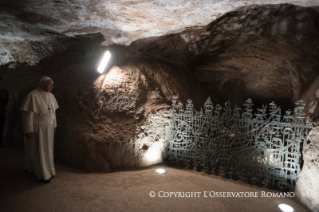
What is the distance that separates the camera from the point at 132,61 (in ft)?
18.9

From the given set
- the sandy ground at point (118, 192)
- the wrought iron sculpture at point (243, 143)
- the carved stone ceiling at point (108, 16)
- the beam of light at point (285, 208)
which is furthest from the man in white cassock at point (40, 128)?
the beam of light at point (285, 208)

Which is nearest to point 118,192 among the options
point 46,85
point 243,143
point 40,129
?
point 40,129

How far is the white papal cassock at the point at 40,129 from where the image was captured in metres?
3.47

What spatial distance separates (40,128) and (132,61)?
311cm

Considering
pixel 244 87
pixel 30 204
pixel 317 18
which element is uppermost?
pixel 317 18

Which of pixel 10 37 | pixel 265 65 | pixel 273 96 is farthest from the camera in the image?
pixel 273 96

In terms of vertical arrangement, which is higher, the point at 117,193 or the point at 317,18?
the point at 317,18

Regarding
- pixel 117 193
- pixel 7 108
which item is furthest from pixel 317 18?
pixel 7 108

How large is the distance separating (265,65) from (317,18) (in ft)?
7.11

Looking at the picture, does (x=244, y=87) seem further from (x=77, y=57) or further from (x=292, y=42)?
(x=77, y=57)

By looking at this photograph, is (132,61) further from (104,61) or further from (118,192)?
(118,192)

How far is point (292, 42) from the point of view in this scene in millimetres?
5156

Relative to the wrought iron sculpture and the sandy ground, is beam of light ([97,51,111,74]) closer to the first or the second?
the wrought iron sculpture

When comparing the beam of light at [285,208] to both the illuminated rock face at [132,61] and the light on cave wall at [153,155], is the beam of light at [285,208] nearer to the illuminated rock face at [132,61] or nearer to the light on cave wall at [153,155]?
the illuminated rock face at [132,61]
